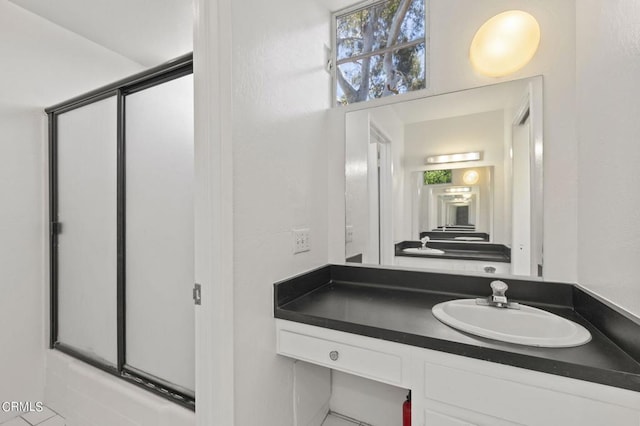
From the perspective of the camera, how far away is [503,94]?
127 centimetres

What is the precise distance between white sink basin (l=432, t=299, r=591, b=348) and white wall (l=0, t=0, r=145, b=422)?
2.38 meters

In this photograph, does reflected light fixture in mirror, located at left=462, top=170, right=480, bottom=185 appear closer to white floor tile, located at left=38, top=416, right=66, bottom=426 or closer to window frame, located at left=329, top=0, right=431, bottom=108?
window frame, located at left=329, top=0, right=431, bottom=108

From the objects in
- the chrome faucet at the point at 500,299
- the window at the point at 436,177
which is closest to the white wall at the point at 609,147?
the chrome faucet at the point at 500,299

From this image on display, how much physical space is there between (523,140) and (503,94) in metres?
0.23

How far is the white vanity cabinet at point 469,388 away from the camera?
28.2 inches

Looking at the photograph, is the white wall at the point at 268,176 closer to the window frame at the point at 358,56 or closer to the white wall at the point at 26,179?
the window frame at the point at 358,56

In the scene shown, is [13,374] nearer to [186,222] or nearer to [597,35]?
[186,222]

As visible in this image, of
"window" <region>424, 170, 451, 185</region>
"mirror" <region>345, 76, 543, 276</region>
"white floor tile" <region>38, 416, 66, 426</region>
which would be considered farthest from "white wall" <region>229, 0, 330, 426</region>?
"white floor tile" <region>38, 416, 66, 426</region>

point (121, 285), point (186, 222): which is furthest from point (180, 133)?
point (121, 285)

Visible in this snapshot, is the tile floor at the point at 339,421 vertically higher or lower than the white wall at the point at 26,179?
lower

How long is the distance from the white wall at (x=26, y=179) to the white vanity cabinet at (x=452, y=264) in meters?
2.26

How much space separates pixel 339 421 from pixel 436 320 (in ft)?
3.22

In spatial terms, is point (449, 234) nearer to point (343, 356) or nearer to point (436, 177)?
point (436, 177)

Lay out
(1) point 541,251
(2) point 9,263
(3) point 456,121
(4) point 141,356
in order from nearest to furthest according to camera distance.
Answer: (1) point 541,251 < (3) point 456,121 < (4) point 141,356 < (2) point 9,263
